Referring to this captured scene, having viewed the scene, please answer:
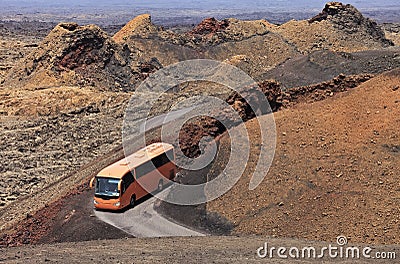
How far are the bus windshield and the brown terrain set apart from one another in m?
1.07

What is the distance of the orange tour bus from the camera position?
72.3 ft

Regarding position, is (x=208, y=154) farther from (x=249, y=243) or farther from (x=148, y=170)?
(x=249, y=243)

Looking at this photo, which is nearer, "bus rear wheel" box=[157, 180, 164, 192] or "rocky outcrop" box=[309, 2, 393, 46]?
"bus rear wheel" box=[157, 180, 164, 192]

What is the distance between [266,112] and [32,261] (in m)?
14.1

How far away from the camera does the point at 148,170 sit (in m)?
23.1

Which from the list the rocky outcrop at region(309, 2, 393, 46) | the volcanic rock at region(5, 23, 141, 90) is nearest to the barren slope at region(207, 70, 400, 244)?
the volcanic rock at region(5, 23, 141, 90)

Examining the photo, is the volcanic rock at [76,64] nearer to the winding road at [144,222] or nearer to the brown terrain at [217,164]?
the brown terrain at [217,164]

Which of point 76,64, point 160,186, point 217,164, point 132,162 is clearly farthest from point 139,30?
point 217,164

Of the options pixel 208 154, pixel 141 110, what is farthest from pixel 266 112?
pixel 141 110

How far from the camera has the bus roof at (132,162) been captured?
22.3 meters

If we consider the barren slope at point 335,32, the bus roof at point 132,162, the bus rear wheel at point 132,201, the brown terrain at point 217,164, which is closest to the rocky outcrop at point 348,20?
the barren slope at point 335,32

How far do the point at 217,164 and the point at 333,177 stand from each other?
4.74m

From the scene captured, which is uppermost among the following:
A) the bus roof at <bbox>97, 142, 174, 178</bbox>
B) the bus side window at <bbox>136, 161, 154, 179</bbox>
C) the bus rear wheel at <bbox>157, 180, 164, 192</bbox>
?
the bus roof at <bbox>97, 142, 174, 178</bbox>

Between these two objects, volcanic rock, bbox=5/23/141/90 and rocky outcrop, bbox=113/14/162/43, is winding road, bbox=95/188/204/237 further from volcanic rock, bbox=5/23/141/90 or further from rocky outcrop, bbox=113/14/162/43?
rocky outcrop, bbox=113/14/162/43
